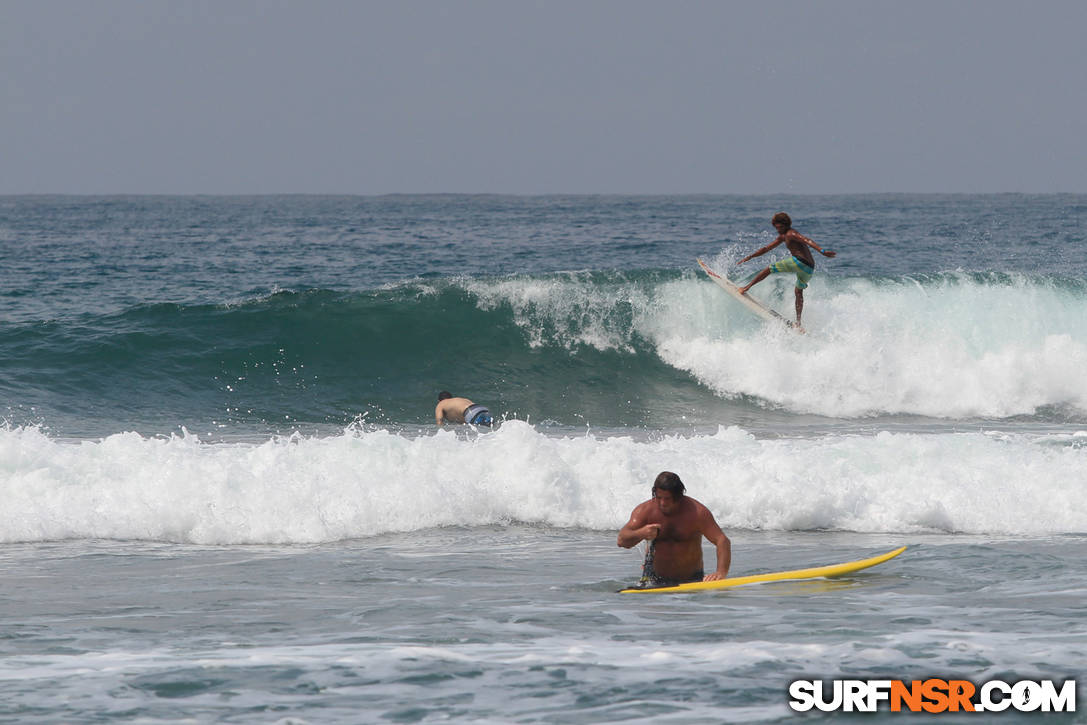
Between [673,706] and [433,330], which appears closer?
[673,706]

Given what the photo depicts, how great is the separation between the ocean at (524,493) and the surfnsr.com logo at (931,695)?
10 cm

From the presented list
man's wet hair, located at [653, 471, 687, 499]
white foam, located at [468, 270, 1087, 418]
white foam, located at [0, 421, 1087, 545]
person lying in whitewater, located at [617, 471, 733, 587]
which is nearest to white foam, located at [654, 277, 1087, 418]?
white foam, located at [468, 270, 1087, 418]

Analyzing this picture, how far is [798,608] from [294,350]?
14.3 metres

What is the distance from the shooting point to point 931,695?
18.0 feet

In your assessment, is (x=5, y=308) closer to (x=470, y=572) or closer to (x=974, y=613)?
(x=470, y=572)

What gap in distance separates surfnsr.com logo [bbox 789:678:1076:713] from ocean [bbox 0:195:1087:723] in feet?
0.33

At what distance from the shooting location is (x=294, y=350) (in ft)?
65.8

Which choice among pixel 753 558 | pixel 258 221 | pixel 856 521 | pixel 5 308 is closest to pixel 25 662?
pixel 753 558

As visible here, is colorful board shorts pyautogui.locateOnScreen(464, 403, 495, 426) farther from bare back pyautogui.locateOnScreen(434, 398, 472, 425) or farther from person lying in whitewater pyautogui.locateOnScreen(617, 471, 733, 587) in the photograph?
person lying in whitewater pyautogui.locateOnScreen(617, 471, 733, 587)

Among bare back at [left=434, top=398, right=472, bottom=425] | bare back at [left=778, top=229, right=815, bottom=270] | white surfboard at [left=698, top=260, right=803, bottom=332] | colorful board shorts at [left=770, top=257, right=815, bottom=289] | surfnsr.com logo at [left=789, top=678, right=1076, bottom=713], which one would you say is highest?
bare back at [left=778, top=229, right=815, bottom=270]

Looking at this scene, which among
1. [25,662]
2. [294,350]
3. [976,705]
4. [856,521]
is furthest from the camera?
[294,350]

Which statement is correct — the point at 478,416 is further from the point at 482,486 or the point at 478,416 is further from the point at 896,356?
the point at 896,356

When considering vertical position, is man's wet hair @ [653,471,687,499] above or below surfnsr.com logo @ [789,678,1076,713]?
above

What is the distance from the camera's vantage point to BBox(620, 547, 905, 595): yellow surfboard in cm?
769
